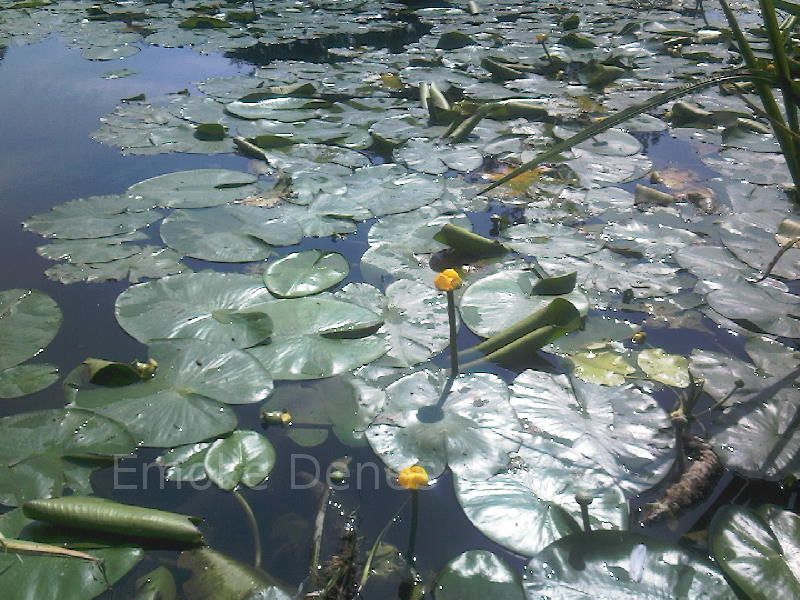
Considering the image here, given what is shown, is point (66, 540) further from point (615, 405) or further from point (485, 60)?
point (485, 60)

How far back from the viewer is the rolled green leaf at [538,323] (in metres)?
1.56

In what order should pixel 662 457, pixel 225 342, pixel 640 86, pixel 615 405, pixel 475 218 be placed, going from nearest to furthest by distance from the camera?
pixel 662 457 → pixel 615 405 → pixel 225 342 → pixel 475 218 → pixel 640 86

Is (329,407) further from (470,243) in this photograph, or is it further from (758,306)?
(758,306)

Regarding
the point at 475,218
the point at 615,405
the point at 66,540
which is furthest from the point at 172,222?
the point at 615,405

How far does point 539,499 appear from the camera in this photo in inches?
46.5

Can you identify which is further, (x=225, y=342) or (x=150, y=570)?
(x=225, y=342)

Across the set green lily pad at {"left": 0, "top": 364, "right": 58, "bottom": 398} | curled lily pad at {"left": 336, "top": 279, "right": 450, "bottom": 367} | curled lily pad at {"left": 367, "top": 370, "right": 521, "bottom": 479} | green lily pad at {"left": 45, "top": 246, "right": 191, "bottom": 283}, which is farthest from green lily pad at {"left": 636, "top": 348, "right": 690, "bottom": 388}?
green lily pad at {"left": 0, "top": 364, "right": 58, "bottom": 398}

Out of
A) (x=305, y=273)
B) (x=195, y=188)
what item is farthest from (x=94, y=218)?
(x=305, y=273)

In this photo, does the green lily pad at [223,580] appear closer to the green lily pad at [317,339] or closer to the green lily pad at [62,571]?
the green lily pad at [62,571]

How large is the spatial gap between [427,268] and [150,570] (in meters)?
1.14

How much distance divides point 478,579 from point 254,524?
1.45 feet

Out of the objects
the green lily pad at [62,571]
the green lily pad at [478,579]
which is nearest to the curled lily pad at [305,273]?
the green lily pad at [62,571]

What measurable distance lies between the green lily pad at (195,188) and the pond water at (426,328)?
0.04 meters

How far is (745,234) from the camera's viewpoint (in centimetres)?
207
